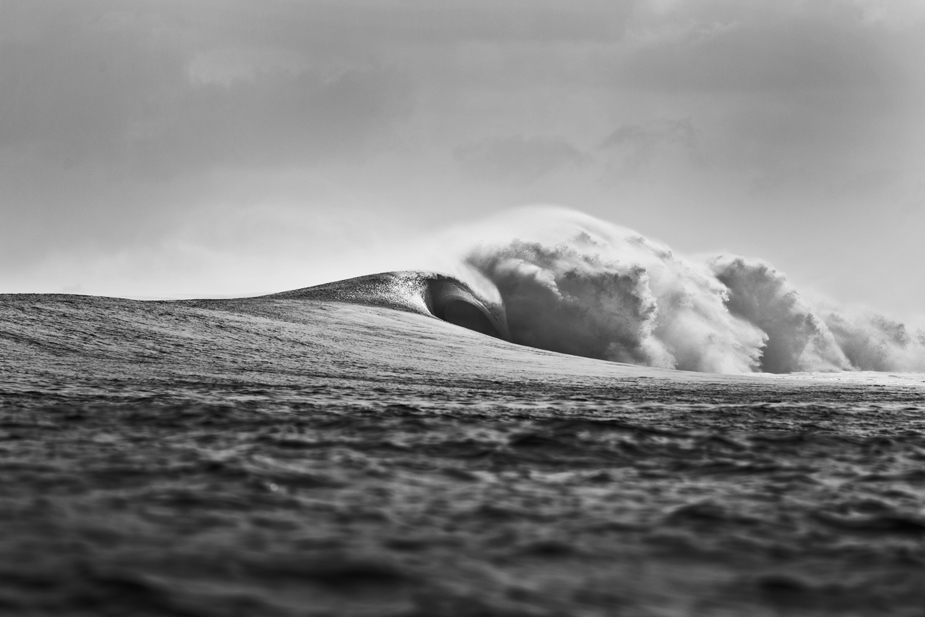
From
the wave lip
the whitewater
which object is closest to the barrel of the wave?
the wave lip

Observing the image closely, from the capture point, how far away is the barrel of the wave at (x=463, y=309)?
137 ft

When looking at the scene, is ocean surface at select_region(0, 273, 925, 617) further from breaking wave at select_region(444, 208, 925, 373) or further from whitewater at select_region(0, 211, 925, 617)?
breaking wave at select_region(444, 208, 925, 373)

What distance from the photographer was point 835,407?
49.1ft

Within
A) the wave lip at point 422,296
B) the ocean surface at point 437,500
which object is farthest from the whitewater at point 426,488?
the wave lip at point 422,296

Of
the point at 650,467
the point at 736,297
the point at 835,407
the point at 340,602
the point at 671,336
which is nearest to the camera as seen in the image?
the point at 340,602

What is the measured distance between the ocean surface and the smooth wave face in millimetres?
27706

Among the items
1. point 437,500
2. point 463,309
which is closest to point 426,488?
point 437,500

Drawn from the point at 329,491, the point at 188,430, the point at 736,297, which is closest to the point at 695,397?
the point at 188,430

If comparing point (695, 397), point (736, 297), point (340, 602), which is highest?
point (736, 297)

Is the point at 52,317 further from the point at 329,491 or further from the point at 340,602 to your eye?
the point at 340,602

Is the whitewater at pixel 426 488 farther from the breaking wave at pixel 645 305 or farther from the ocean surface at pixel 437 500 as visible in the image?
the breaking wave at pixel 645 305

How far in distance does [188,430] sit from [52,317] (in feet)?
40.7

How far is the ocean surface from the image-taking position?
4566 millimetres

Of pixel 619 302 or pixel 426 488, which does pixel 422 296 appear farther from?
pixel 426 488
